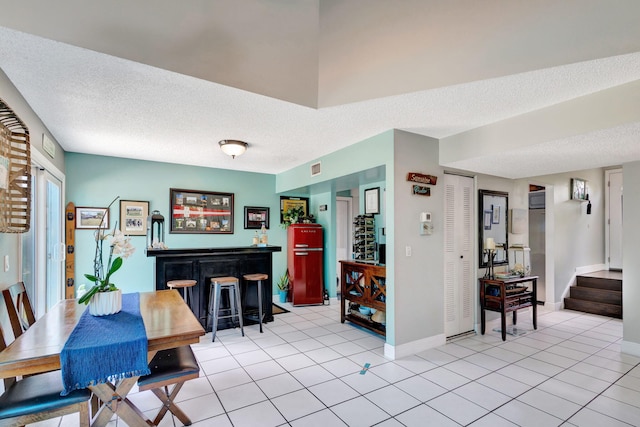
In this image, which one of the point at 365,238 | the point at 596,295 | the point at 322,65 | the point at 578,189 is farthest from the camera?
the point at 578,189

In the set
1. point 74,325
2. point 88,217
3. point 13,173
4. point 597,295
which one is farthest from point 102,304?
point 597,295

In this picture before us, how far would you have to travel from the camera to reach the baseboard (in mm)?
3412

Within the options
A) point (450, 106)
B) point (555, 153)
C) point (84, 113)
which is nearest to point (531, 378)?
point (555, 153)

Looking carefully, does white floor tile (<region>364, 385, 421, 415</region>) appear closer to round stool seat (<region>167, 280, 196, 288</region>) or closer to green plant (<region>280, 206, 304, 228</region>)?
round stool seat (<region>167, 280, 196, 288</region>)

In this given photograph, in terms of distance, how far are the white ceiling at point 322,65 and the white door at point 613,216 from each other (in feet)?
13.3

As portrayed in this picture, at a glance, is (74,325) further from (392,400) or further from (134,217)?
(134,217)

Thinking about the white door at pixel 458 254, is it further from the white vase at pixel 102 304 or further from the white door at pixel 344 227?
the white vase at pixel 102 304

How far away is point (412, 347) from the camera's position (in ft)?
11.6

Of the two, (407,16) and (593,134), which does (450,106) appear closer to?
(407,16)

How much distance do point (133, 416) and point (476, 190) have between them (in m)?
4.37

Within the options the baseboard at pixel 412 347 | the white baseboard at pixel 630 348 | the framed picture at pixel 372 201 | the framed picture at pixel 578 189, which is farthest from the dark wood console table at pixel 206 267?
the framed picture at pixel 578 189

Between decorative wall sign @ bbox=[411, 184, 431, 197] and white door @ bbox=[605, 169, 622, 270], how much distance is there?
527 centimetres

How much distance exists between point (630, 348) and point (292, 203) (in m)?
5.28

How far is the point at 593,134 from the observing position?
261cm
